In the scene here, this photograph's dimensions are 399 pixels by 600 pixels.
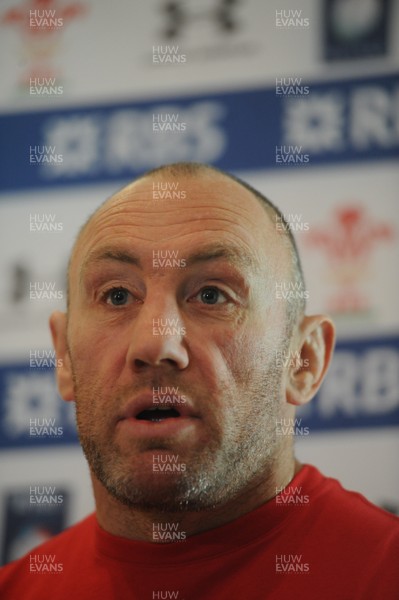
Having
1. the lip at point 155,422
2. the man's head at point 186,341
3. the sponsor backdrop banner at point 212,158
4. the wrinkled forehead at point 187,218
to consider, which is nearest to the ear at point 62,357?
the man's head at point 186,341

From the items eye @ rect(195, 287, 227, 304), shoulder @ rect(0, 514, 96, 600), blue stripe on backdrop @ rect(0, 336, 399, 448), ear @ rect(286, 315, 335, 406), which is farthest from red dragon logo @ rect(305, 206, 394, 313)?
shoulder @ rect(0, 514, 96, 600)

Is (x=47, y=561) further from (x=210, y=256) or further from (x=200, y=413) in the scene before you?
(x=210, y=256)

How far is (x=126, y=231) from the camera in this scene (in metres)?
1.34

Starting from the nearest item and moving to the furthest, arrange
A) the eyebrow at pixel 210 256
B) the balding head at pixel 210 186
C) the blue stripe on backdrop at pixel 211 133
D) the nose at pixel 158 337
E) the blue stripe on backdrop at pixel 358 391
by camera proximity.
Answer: the nose at pixel 158 337 < the eyebrow at pixel 210 256 < the balding head at pixel 210 186 < the blue stripe on backdrop at pixel 358 391 < the blue stripe on backdrop at pixel 211 133

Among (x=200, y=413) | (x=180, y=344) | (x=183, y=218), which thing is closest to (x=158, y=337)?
(x=180, y=344)

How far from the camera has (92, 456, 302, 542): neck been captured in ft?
4.23

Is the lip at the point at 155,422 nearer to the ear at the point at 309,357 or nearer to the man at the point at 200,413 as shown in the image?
the man at the point at 200,413

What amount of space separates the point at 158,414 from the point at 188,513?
0.64 ft

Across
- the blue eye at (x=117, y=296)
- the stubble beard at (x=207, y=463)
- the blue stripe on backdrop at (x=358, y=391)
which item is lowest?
the blue stripe on backdrop at (x=358, y=391)

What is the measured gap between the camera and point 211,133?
221cm

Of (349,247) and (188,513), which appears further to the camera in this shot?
(349,247)

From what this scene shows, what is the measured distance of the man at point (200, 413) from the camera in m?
1.21

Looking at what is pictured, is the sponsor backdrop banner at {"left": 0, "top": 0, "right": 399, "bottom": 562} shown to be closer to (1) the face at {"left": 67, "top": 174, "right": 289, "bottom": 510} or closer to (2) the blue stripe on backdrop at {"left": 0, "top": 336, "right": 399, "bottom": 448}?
(2) the blue stripe on backdrop at {"left": 0, "top": 336, "right": 399, "bottom": 448}

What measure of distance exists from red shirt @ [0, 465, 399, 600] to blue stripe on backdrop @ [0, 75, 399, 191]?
1.08 metres
